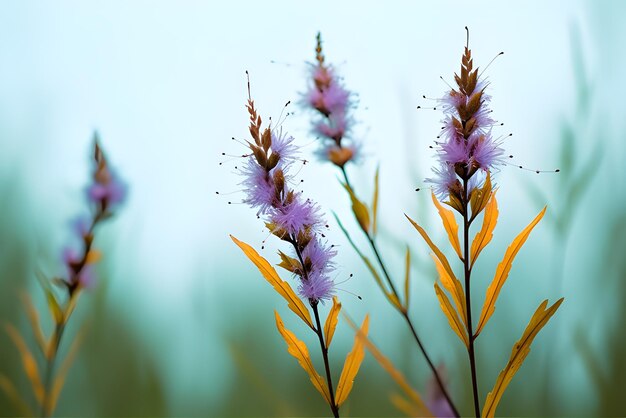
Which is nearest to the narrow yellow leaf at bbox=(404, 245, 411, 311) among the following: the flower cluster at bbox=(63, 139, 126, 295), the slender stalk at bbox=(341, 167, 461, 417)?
the slender stalk at bbox=(341, 167, 461, 417)

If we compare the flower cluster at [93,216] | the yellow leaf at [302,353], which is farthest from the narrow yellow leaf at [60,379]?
the yellow leaf at [302,353]

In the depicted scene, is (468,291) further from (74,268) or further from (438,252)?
(74,268)

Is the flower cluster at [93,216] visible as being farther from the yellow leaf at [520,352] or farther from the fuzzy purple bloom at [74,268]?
the yellow leaf at [520,352]

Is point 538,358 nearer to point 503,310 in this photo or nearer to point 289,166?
point 503,310

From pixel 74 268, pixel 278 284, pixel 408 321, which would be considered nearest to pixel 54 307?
pixel 74 268

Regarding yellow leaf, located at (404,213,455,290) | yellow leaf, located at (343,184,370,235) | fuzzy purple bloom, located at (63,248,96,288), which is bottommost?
fuzzy purple bloom, located at (63,248,96,288)

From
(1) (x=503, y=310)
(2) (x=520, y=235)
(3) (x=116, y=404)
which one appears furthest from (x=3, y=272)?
(2) (x=520, y=235)

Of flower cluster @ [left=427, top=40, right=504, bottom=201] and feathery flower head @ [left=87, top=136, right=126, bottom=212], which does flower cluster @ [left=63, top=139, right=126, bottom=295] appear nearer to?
feathery flower head @ [left=87, top=136, right=126, bottom=212]
